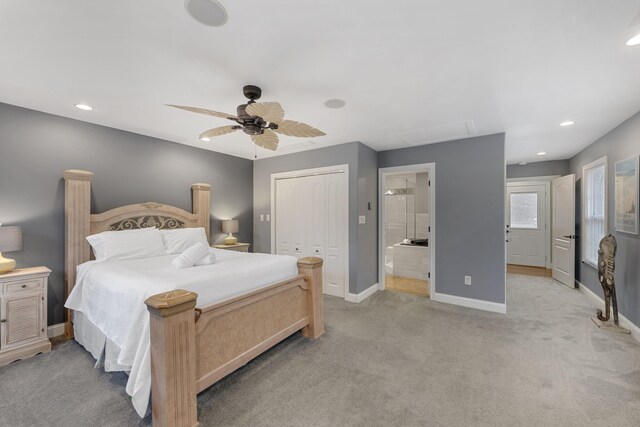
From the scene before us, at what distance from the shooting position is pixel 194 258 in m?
2.54

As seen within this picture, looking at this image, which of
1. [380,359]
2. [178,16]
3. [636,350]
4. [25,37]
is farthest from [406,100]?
[636,350]

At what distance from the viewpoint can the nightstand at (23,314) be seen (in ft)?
7.83

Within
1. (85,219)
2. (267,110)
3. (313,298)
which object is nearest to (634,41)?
(267,110)

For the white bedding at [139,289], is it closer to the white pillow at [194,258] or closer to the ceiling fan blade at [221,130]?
the white pillow at [194,258]

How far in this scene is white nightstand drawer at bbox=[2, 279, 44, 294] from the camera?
2398mm

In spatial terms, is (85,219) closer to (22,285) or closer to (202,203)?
(22,285)

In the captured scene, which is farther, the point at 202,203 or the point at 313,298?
the point at 202,203

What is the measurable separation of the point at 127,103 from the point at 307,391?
10.4 feet

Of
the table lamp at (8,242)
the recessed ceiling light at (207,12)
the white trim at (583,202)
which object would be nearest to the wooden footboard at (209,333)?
the recessed ceiling light at (207,12)

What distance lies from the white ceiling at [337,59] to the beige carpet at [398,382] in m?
2.44

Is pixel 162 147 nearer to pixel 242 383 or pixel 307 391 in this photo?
pixel 242 383

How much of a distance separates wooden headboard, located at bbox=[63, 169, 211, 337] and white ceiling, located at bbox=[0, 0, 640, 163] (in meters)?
0.81

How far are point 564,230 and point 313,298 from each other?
16.7 feet

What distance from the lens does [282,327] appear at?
8.50 feet
